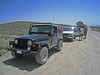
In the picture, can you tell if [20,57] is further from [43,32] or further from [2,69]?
[43,32]

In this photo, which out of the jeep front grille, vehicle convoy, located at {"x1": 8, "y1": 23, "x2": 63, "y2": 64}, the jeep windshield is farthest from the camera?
the jeep windshield

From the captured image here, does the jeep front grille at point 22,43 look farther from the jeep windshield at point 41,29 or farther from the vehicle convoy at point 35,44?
the jeep windshield at point 41,29

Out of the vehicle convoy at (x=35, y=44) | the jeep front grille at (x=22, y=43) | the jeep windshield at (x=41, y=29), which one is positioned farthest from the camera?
the jeep windshield at (x=41, y=29)

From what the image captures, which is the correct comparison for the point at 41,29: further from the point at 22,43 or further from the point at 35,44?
the point at 35,44

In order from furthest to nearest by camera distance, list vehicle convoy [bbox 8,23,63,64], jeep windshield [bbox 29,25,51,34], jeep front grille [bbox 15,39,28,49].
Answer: jeep windshield [bbox 29,25,51,34] < jeep front grille [bbox 15,39,28,49] < vehicle convoy [bbox 8,23,63,64]

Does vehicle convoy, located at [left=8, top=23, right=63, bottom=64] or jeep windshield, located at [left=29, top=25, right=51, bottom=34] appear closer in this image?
vehicle convoy, located at [left=8, top=23, right=63, bottom=64]

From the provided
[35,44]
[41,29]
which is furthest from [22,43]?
[41,29]

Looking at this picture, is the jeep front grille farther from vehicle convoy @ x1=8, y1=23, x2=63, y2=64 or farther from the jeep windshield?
the jeep windshield

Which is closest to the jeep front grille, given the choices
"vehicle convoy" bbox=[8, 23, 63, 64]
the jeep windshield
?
"vehicle convoy" bbox=[8, 23, 63, 64]

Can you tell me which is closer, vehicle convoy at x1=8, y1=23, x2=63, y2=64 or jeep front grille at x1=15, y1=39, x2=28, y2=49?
vehicle convoy at x1=8, y1=23, x2=63, y2=64

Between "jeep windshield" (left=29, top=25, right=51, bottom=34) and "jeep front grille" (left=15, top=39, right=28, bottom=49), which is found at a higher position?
"jeep windshield" (left=29, top=25, right=51, bottom=34)

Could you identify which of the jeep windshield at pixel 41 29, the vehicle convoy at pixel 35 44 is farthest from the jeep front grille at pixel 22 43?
the jeep windshield at pixel 41 29

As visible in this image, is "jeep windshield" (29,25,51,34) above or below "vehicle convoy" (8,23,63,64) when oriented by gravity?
above

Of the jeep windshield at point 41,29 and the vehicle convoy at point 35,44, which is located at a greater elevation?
the jeep windshield at point 41,29
